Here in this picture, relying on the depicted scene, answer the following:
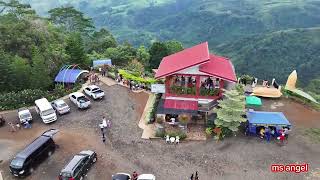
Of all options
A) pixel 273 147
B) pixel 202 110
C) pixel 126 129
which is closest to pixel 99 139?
pixel 126 129

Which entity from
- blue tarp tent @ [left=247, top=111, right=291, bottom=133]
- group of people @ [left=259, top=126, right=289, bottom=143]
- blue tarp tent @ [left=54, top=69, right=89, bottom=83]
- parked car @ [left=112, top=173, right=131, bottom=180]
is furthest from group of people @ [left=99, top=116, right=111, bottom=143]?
group of people @ [left=259, top=126, right=289, bottom=143]

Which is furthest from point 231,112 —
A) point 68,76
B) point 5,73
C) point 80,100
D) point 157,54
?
point 157,54

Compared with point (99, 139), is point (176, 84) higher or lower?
higher

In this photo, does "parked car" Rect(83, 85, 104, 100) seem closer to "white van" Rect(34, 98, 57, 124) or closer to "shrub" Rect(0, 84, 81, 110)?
"shrub" Rect(0, 84, 81, 110)

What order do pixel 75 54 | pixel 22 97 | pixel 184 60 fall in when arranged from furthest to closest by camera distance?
pixel 75 54, pixel 22 97, pixel 184 60

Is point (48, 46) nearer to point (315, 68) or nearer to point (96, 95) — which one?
point (96, 95)

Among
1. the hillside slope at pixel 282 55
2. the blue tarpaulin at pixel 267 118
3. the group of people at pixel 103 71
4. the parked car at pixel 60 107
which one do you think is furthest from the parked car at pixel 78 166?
the hillside slope at pixel 282 55

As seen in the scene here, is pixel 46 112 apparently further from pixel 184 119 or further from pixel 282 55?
pixel 282 55
